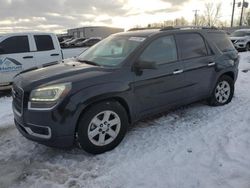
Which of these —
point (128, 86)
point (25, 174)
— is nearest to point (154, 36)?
point (128, 86)

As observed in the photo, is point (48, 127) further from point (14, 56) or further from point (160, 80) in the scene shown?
point (14, 56)

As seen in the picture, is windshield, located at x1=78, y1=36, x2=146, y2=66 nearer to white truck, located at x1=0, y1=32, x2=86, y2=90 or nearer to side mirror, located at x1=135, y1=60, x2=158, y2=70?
side mirror, located at x1=135, y1=60, x2=158, y2=70

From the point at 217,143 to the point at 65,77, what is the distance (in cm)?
238

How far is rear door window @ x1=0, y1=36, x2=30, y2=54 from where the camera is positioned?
8391 millimetres

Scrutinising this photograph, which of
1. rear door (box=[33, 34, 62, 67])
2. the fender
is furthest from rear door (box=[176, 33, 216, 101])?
rear door (box=[33, 34, 62, 67])

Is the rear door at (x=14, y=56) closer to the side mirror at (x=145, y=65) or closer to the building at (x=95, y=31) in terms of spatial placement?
the side mirror at (x=145, y=65)

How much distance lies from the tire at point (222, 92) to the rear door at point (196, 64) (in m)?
0.30

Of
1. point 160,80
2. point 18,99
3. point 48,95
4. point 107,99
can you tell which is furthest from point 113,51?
point 18,99

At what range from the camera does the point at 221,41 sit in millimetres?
6176

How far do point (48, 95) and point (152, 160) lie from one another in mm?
1604

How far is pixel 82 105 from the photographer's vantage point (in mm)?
3881

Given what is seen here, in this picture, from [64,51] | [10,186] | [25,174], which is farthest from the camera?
[64,51]

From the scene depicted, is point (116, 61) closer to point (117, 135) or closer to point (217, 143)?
point (117, 135)

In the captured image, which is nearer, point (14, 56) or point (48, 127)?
point (48, 127)
